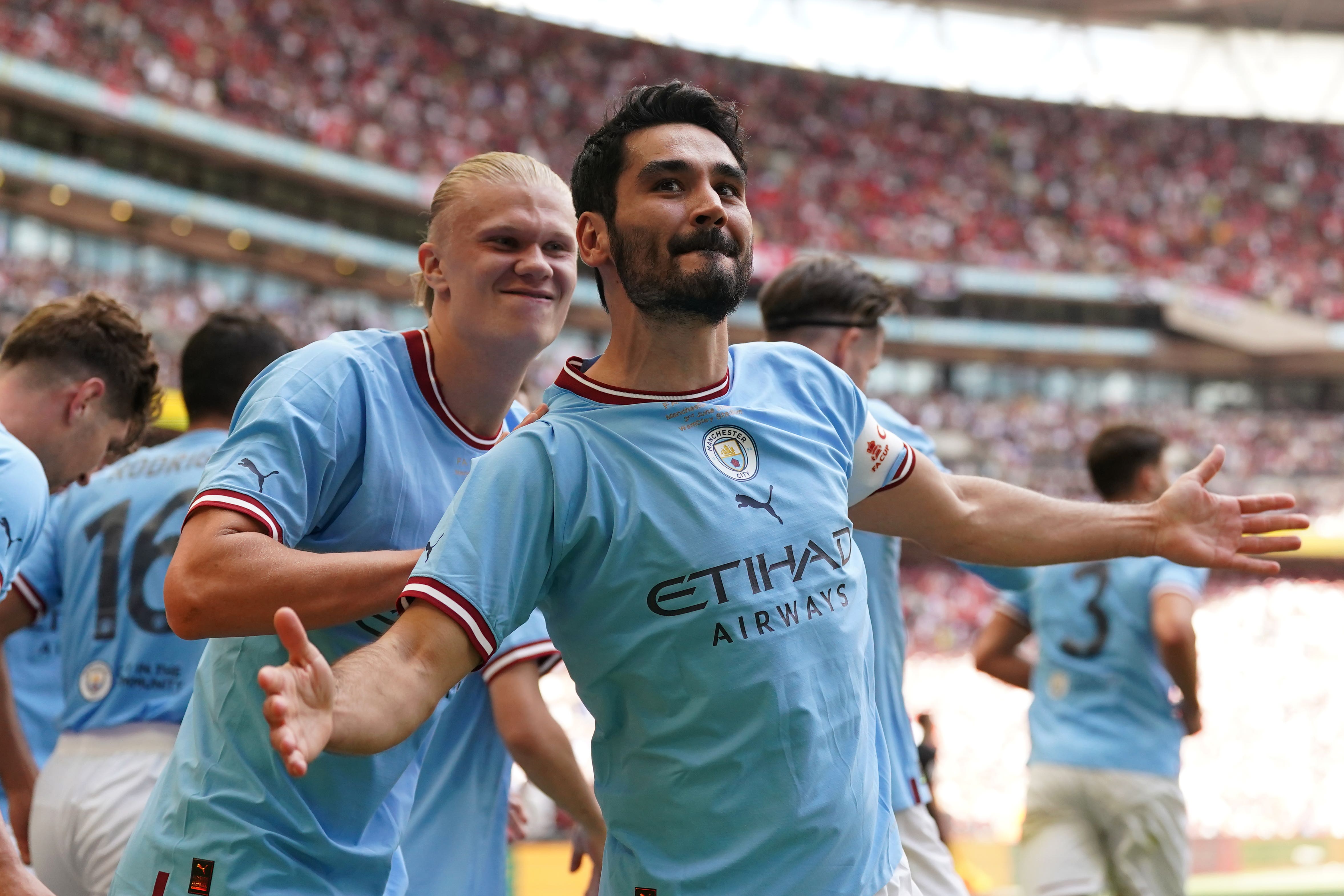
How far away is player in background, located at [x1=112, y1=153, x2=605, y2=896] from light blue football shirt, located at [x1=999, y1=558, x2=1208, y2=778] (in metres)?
2.89

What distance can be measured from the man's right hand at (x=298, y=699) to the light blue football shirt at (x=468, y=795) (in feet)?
4.45

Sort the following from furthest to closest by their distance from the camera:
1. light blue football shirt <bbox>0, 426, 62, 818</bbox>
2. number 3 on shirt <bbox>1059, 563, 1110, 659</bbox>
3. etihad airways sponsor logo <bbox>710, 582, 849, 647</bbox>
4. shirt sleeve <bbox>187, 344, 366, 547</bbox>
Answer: number 3 on shirt <bbox>1059, 563, 1110, 659</bbox> → light blue football shirt <bbox>0, 426, 62, 818</bbox> → shirt sleeve <bbox>187, 344, 366, 547</bbox> → etihad airways sponsor logo <bbox>710, 582, 849, 647</bbox>

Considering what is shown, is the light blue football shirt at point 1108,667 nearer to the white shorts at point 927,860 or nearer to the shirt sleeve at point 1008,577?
the shirt sleeve at point 1008,577

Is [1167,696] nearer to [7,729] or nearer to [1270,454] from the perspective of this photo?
[7,729]

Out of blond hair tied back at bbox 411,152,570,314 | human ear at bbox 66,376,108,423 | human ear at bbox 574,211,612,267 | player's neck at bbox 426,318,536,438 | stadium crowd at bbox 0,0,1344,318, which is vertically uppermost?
stadium crowd at bbox 0,0,1344,318

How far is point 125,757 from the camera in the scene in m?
3.41

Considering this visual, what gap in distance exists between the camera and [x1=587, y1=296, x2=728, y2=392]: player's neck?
225 cm

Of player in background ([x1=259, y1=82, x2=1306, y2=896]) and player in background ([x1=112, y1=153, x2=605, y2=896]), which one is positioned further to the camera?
player in background ([x1=112, y1=153, x2=605, y2=896])

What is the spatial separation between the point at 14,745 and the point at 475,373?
6.99 ft

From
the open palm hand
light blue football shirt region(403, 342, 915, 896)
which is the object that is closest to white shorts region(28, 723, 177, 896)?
light blue football shirt region(403, 342, 915, 896)

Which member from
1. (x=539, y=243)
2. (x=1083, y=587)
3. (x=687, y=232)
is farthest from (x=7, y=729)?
(x=1083, y=587)

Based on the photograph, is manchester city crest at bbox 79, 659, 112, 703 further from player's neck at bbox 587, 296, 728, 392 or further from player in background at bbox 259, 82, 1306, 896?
player's neck at bbox 587, 296, 728, 392

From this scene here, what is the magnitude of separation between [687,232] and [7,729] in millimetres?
2812

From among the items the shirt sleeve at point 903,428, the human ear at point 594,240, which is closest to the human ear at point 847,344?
the shirt sleeve at point 903,428
